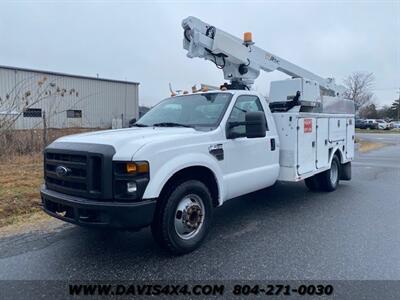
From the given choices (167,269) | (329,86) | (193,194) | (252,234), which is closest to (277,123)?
(252,234)

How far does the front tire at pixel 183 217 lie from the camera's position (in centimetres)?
362

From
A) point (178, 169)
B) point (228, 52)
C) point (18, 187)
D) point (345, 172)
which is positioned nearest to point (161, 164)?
point (178, 169)

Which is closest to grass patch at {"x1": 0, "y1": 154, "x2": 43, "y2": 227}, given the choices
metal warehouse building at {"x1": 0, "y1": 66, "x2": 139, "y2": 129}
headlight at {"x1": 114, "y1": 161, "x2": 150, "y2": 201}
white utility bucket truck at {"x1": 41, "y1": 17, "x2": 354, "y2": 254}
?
white utility bucket truck at {"x1": 41, "y1": 17, "x2": 354, "y2": 254}

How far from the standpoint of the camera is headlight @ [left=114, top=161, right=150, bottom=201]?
10.9ft

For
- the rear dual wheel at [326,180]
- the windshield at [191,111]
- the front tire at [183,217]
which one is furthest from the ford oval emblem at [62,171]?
the rear dual wheel at [326,180]

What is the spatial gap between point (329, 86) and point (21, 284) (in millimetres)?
8477

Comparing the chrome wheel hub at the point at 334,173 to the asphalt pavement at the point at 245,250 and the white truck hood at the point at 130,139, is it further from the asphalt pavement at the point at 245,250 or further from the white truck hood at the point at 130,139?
the white truck hood at the point at 130,139

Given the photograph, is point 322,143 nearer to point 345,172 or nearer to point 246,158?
point 345,172

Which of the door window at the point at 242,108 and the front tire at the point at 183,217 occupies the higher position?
the door window at the point at 242,108

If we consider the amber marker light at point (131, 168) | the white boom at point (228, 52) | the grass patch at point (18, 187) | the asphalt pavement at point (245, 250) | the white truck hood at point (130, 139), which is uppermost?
the white boom at point (228, 52)

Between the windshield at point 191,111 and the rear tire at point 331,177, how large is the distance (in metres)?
3.56

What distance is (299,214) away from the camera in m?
5.54

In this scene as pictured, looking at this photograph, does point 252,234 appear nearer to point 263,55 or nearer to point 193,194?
point 193,194

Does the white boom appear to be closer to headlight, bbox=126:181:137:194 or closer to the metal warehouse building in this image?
headlight, bbox=126:181:137:194
